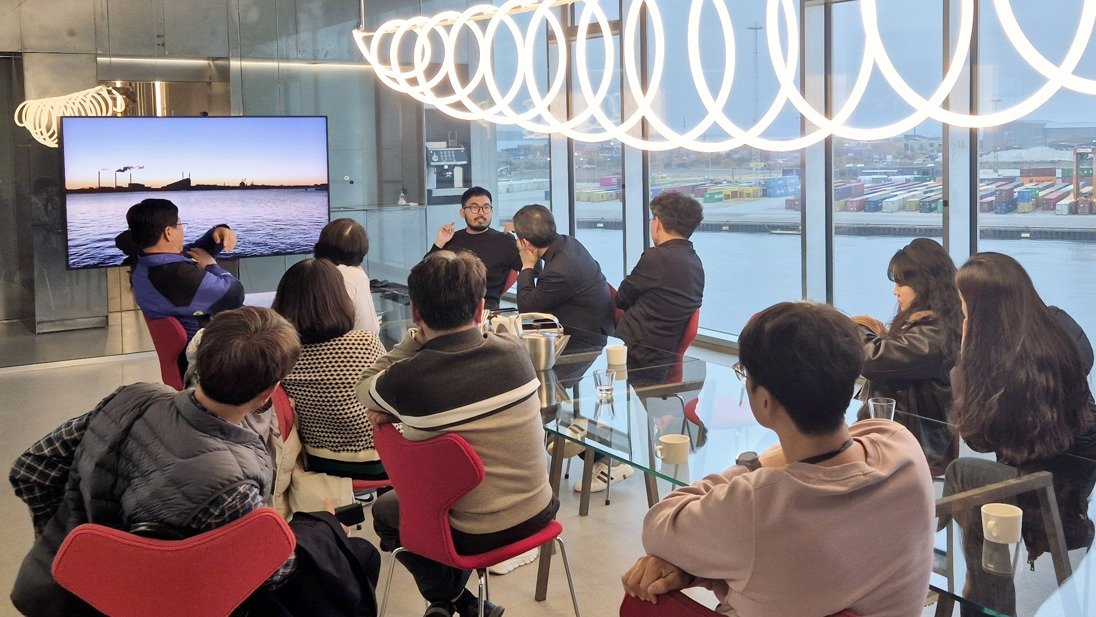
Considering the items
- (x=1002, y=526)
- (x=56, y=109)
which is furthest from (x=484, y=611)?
(x=56, y=109)

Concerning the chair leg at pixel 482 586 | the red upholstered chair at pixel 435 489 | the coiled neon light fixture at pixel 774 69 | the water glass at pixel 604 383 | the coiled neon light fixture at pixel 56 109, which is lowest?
the chair leg at pixel 482 586

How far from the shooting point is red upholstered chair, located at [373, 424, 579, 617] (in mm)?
2531

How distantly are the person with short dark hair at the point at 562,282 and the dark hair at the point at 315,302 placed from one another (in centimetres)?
154

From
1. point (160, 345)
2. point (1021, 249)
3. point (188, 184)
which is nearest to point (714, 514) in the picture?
point (160, 345)

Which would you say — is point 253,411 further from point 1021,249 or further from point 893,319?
point 1021,249

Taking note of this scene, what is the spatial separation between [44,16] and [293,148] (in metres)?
2.04

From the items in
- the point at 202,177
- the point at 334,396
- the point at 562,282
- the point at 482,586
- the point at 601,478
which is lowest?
the point at 601,478

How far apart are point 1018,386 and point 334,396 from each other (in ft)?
6.74

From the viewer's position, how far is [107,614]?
1.99m

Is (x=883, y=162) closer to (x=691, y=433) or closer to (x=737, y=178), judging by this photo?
(x=737, y=178)

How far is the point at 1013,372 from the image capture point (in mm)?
2805

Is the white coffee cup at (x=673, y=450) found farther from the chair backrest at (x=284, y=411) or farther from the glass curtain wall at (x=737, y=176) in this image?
the glass curtain wall at (x=737, y=176)

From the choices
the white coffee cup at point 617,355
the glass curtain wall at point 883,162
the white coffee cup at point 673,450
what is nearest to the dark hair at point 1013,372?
the white coffee cup at point 673,450

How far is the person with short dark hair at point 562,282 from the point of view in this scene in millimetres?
4801
